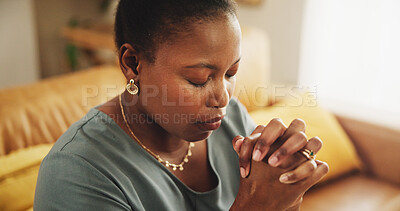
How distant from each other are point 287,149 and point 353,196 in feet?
3.98

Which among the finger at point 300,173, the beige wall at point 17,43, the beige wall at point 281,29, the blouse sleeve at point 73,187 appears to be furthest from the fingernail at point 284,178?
the beige wall at point 17,43

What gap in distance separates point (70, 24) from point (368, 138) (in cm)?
309

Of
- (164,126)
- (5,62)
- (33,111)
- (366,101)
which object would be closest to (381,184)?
(366,101)

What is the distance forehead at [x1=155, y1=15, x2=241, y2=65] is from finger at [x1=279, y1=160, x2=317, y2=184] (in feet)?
0.83

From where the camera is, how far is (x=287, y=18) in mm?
3426

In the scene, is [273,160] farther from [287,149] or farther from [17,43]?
[17,43]

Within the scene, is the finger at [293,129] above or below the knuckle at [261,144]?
above

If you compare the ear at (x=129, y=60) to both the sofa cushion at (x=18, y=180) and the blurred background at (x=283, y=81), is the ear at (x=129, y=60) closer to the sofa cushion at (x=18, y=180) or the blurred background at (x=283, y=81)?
the blurred background at (x=283, y=81)

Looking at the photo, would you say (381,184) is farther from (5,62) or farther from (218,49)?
(5,62)

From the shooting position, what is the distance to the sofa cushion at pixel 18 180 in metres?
1.02

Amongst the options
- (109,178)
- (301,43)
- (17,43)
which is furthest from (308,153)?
(17,43)

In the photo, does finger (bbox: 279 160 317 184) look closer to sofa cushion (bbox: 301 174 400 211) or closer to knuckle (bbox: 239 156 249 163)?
knuckle (bbox: 239 156 249 163)

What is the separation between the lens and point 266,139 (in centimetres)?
81

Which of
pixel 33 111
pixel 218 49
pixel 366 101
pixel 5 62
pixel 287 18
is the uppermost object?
pixel 218 49
